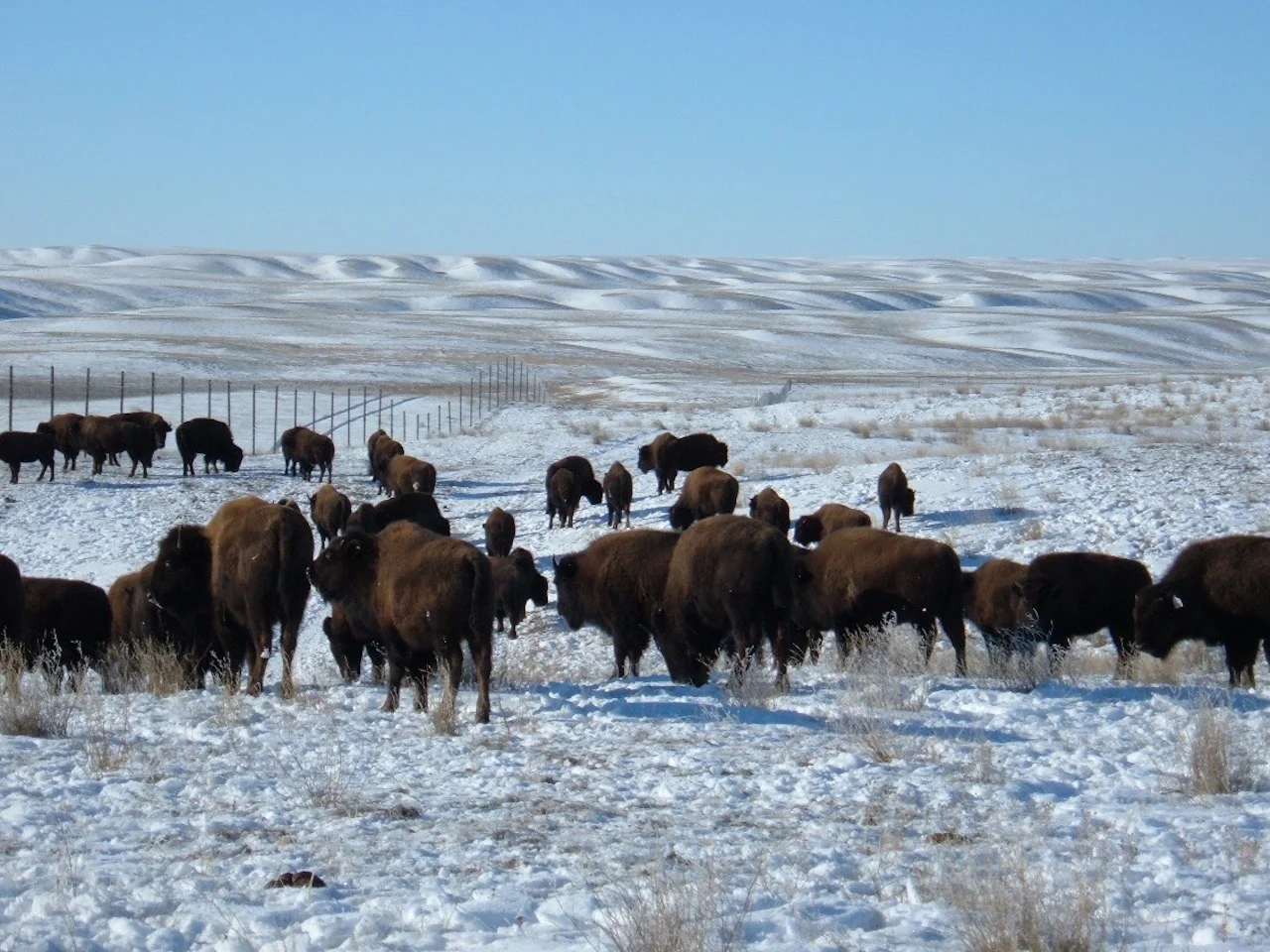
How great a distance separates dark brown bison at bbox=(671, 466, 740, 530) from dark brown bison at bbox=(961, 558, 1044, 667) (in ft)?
27.0

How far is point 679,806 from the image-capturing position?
703 cm

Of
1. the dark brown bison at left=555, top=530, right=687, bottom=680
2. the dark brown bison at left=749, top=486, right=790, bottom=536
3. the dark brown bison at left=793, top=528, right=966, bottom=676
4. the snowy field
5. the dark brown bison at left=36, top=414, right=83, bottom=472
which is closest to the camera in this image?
the snowy field

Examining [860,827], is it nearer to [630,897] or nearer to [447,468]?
[630,897]

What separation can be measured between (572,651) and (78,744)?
8.33 meters

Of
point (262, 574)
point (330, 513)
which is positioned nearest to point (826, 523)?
point (330, 513)

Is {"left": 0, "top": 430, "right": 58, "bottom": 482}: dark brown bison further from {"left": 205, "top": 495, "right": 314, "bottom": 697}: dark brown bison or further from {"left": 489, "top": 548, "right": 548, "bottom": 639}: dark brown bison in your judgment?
{"left": 205, "top": 495, "right": 314, "bottom": 697}: dark brown bison

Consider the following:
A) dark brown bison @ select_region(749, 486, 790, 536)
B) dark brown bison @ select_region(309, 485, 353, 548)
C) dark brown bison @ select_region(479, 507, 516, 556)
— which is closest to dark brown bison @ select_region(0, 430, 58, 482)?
dark brown bison @ select_region(309, 485, 353, 548)

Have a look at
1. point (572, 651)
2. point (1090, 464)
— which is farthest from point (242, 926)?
point (1090, 464)

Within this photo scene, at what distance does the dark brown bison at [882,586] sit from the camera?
42.0 ft

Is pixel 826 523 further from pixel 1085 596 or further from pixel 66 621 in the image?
pixel 66 621

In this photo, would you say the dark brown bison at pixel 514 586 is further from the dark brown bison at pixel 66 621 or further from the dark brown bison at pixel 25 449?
the dark brown bison at pixel 25 449

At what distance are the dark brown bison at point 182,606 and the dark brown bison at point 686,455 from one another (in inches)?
681

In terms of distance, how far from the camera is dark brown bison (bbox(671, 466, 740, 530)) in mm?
22328

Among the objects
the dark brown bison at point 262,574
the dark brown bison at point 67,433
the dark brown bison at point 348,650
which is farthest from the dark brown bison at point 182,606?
the dark brown bison at point 67,433
